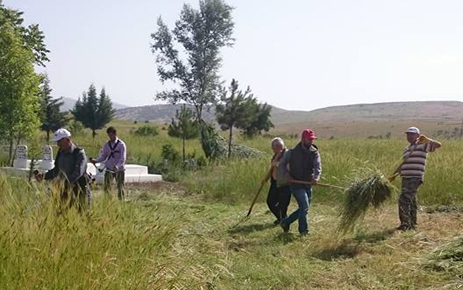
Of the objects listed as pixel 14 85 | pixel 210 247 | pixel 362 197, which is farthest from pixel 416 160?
pixel 14 85

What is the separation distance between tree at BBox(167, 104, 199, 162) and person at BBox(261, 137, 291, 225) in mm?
12229

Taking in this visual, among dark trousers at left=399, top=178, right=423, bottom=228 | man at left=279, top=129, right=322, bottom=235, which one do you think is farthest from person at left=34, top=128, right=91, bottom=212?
dark trousers at left=399, top=178, right=423, bottom=228

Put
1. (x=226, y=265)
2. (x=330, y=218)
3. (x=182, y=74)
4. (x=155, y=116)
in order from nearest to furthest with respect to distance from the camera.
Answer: (x=226, y=265)
(x=330, y=218)
(x=182, y=74)
(x=155, y=116)

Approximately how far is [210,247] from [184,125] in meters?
14.7

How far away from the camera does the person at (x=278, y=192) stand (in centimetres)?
864

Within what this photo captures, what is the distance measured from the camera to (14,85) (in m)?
15.1

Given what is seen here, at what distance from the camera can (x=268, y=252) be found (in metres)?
6.98

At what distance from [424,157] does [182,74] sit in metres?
28.6

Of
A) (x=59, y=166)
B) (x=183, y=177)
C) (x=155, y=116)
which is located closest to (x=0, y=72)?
(x=183, y=177)

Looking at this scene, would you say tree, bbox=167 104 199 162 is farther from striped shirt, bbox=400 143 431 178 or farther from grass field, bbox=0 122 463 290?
striped shirt, bbox=400 143 431 178

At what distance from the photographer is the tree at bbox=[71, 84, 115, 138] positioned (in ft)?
134

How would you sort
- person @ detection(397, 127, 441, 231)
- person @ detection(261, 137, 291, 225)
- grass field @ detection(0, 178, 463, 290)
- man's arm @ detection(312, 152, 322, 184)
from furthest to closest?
person @ detection(261, 137, 291, 225)
person @ detection(397, 127, 441, 231)
man's arm @ detection(312, 152, 322, 184)
grass field @ detection(0, 178, 463, 290)

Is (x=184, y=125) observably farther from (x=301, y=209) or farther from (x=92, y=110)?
(x=92, y=110)

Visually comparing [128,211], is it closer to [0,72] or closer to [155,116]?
[0,72]
